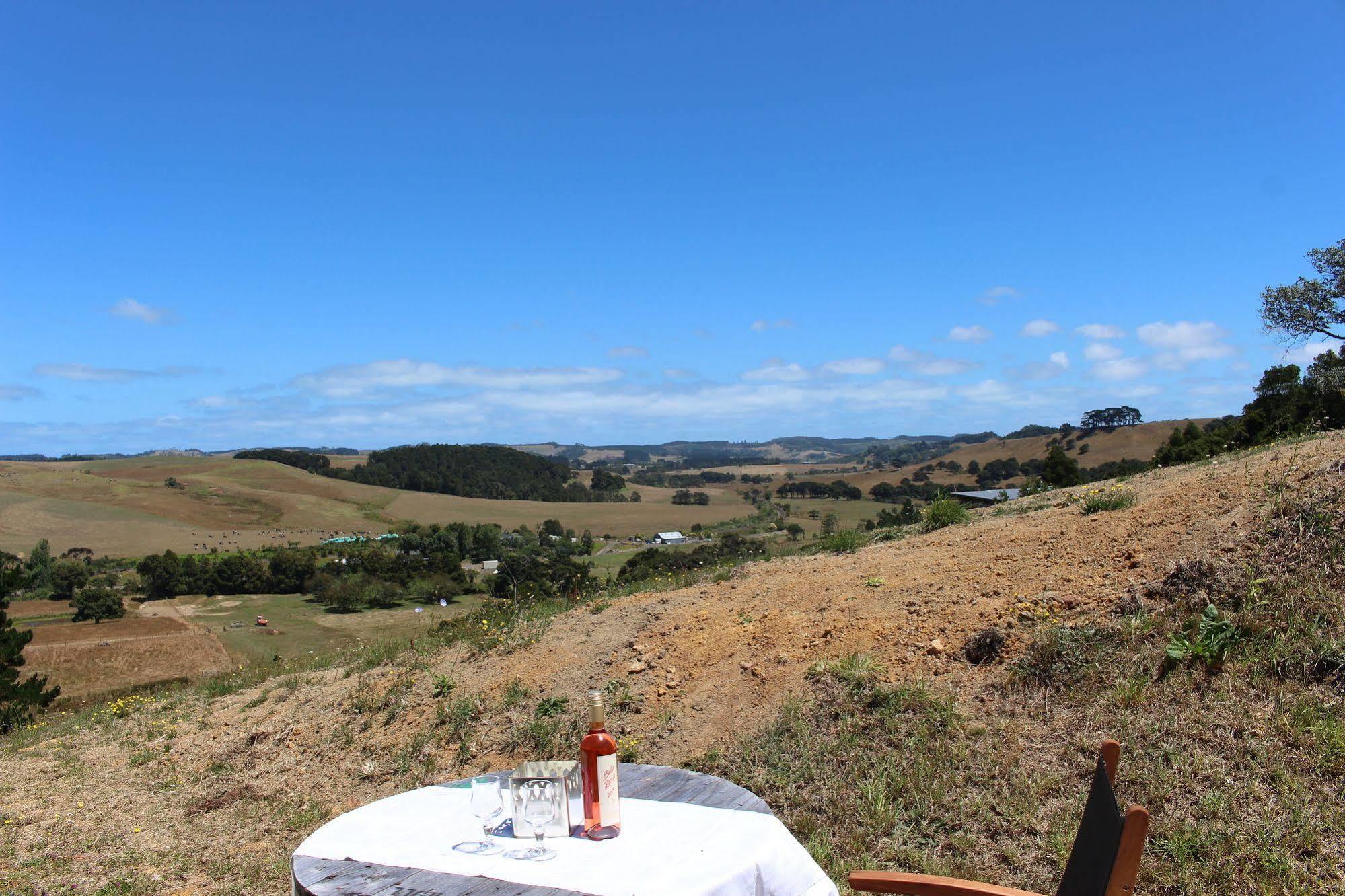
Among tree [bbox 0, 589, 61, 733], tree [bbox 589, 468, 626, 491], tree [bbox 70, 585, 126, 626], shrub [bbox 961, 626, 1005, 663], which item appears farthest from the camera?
tree [bbox 589, 468, 626, 491]

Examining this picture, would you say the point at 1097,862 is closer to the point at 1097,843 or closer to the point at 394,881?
the point at 1097,843

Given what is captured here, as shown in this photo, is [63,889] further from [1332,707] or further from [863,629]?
[1332,707]

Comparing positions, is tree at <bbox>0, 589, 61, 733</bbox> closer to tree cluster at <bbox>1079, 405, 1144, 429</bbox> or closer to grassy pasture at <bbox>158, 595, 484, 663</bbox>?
grassy pasture at <bbox>158, 595, 484, 663</bbox>

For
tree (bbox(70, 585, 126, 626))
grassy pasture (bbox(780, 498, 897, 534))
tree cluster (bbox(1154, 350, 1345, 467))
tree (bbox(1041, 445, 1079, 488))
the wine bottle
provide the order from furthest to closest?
grassy pasture (bbox(780, 498, 897, 534))
tree (bbox(70, 585, 126, 626))
tree (bbox(1041, 445, 1079, 488))
tree cluster (bbox(1154, 350, 1345, 467))
the wine bottle

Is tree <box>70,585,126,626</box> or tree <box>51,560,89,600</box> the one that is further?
tree <box>51,560,89,600</box>

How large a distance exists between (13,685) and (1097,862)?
764 inches

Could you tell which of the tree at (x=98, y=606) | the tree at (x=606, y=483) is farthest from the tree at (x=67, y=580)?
the tree at (x=606, y=483)

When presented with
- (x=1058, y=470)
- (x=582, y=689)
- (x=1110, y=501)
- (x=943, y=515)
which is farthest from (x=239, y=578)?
(x=1110, y=501)

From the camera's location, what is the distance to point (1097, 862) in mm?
2270

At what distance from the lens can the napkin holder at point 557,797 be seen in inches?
105

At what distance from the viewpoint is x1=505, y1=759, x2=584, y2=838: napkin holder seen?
2678 mm

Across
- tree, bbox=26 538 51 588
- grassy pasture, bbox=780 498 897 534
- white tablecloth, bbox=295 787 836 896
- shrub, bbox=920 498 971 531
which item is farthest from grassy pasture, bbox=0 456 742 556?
white tablecloth, bbox=295 787 836 896

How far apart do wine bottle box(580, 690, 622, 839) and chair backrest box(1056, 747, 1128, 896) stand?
4.79 ft

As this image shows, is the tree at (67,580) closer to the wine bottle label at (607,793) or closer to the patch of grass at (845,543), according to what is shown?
the patch of grass at (845,543)
